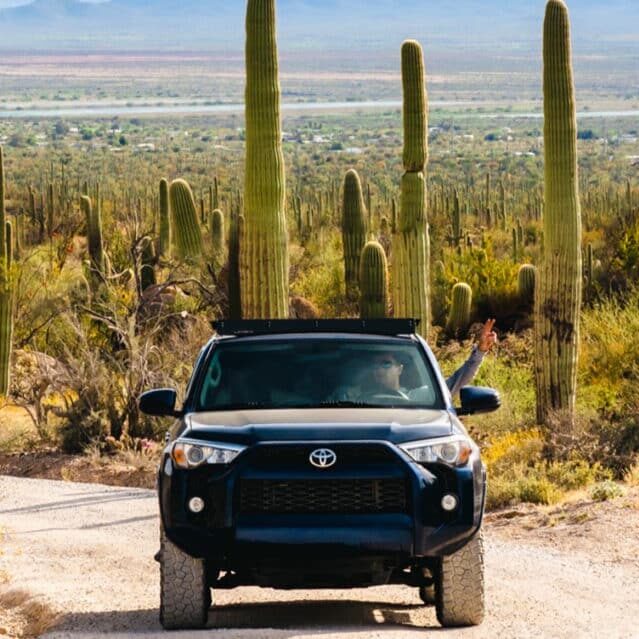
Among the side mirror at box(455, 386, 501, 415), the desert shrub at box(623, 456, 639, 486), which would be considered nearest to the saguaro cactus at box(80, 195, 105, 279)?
the desert shrub at box(623, 456, 639, 486)

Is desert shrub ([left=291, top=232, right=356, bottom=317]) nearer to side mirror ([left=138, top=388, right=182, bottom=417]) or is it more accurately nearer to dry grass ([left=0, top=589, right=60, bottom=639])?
dry grass ([left=0, top=589, right=60, bottom=639])

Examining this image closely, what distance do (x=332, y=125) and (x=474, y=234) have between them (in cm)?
14703

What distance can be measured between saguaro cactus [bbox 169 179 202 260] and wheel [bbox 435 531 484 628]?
26285 mm

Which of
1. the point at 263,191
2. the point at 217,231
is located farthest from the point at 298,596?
the point at 217,231

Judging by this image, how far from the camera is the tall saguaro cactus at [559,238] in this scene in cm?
2033

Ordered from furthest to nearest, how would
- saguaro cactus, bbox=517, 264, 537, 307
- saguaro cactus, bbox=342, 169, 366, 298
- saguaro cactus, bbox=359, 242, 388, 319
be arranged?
saguaro cactus, bbox=517, 264, 537, 307
saguaro cactus, bbox=342, 169, 366, 298
saguaro cactus, bbox=359, 242, 388, 319

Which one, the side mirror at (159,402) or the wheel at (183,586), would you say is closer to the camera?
the wheel at (183,586)

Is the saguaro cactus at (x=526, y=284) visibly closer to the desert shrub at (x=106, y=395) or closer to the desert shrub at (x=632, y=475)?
the desert shrub at (x=106, y=395)

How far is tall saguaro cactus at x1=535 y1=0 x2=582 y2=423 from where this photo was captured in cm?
2033

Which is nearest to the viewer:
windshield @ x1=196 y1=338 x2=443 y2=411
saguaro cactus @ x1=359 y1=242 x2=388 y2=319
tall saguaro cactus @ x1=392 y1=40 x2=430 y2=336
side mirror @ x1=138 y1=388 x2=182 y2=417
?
windshield @ x1=196 y1=338 x2=443 y2=411

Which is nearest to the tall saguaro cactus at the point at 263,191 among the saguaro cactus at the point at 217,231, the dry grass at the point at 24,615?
the dry grass at the point at 24,615

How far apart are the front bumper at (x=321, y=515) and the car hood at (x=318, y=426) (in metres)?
0.09

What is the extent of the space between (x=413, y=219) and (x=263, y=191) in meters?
3.20

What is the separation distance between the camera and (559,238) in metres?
20.3
